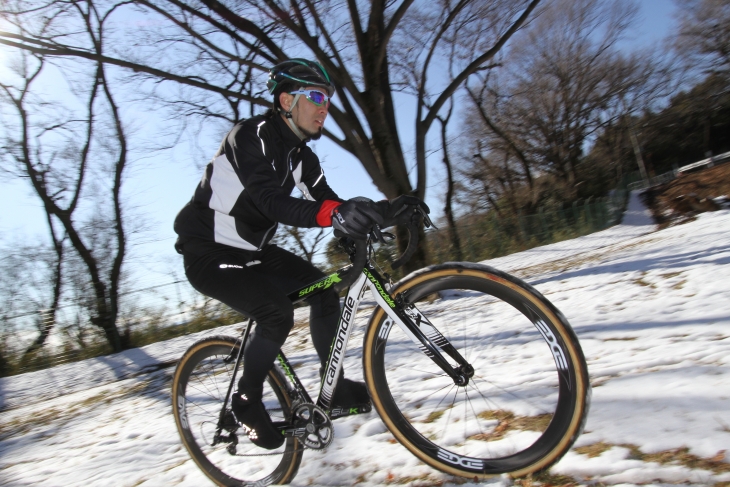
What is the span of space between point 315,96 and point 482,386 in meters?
1.88

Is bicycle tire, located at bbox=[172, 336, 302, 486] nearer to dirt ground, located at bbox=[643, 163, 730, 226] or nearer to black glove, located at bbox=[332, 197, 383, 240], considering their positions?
black glove, located at bbox=[332, 197, 383, 240]

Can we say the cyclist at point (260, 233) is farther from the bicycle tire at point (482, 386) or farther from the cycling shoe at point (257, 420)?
the bicycle tire at point (482, 386)

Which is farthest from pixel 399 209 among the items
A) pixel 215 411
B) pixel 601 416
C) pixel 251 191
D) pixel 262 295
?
pixel 215 411

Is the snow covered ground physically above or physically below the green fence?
below

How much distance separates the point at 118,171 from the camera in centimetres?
1644

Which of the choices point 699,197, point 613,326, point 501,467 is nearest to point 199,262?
point 501,467

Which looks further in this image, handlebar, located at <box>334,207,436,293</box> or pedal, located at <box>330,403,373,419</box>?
pedal, located at <box>330,403,373,419</box>

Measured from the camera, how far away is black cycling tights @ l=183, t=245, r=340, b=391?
240 centimetres

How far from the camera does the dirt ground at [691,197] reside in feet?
Answer: 59.0

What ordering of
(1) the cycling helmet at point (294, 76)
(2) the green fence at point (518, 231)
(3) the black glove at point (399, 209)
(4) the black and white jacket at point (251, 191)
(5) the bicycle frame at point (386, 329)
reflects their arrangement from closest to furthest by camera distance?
(3) the black glove at point (399, 209), (5) the bicycle frame at point (386, 329), (4) the black and white jacket at point (251, 191), (1) the cycling helmet at point (294, 76), (2) the green fence at point (518, 231)

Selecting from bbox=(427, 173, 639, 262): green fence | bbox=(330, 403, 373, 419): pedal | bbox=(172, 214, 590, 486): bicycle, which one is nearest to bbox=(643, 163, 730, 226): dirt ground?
bbox=(427, 173, 639, 262): green fence

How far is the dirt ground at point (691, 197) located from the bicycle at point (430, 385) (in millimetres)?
16699

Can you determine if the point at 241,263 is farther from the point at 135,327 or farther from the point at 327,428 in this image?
the point at 135,327

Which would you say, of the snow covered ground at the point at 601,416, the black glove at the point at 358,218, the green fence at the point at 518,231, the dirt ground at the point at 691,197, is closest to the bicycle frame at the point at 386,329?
the black glove at the point at 358,218
